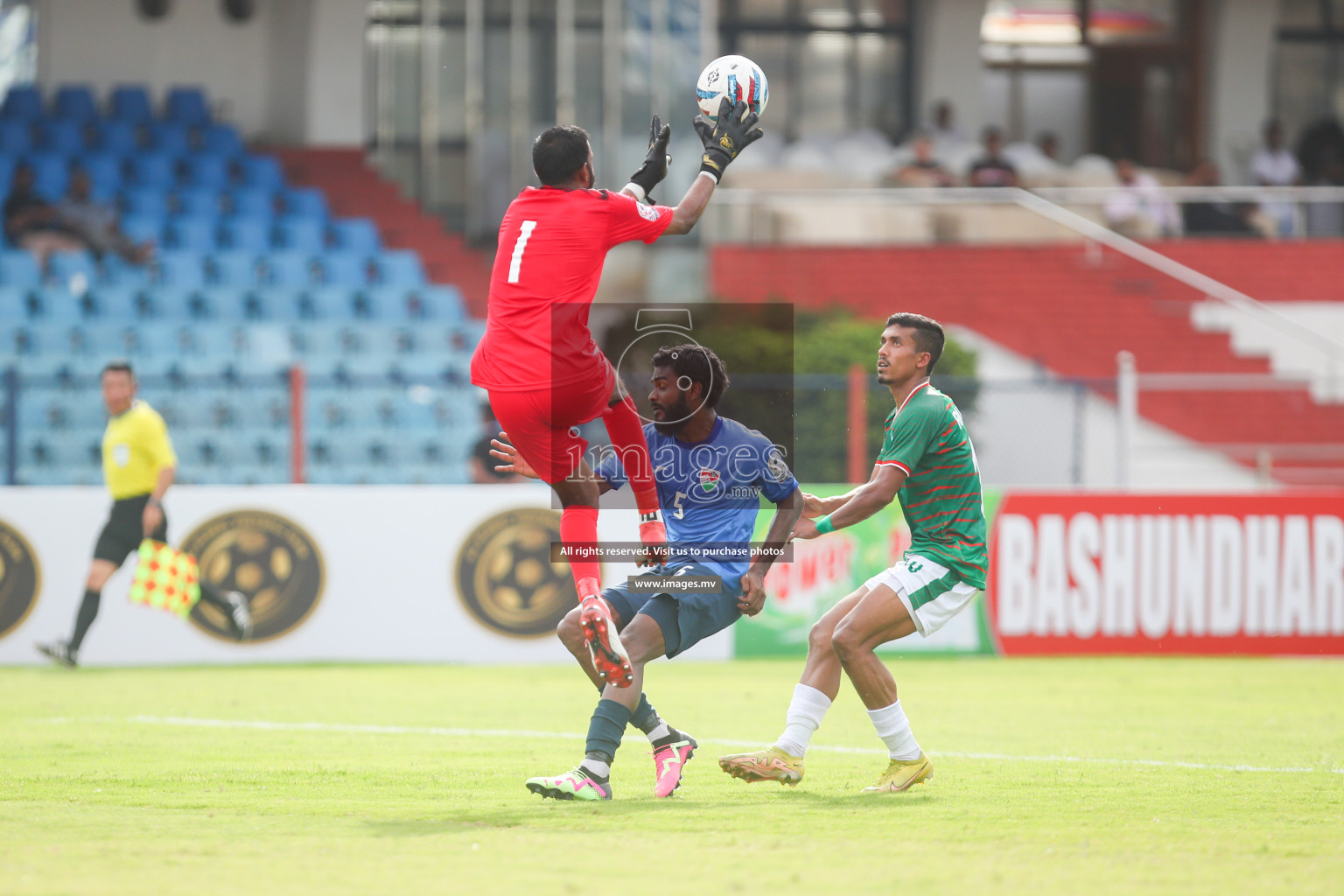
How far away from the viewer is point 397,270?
67.6 ft

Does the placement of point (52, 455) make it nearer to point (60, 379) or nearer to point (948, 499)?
point (60, 379)

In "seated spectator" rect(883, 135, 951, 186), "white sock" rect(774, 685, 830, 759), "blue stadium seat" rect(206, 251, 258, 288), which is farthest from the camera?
"seated spectator" rect(883, 135, 951, 186)

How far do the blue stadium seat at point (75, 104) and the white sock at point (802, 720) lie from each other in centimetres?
1775

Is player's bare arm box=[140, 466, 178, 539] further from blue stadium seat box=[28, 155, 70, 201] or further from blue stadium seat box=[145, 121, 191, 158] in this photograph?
blue stadium seat box=[145, 121, 191, 158]

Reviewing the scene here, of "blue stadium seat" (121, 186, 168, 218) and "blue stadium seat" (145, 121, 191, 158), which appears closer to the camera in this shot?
"blue stadium seat" (121, 186, 168, 218)

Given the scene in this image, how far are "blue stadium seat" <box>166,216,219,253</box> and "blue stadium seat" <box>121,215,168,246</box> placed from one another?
13 centimetres

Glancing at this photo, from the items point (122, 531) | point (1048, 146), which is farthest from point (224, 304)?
point (1048, 146)

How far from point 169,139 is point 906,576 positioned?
17.3 metres

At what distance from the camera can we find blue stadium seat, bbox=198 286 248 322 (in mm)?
18969

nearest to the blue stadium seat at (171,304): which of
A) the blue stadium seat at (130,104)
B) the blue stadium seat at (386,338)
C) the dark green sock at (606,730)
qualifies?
the blue stadium seat at (386,338)

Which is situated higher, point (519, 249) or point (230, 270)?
point (230, 270)

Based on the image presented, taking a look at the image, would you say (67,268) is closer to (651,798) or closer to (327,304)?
(327,304)

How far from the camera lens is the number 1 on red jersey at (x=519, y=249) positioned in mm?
6660

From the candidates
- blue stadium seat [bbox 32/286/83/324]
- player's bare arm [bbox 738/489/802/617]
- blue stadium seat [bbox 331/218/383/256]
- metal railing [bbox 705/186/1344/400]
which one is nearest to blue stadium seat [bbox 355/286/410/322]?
blue stadium seat [bbox 331/218/383/256]
